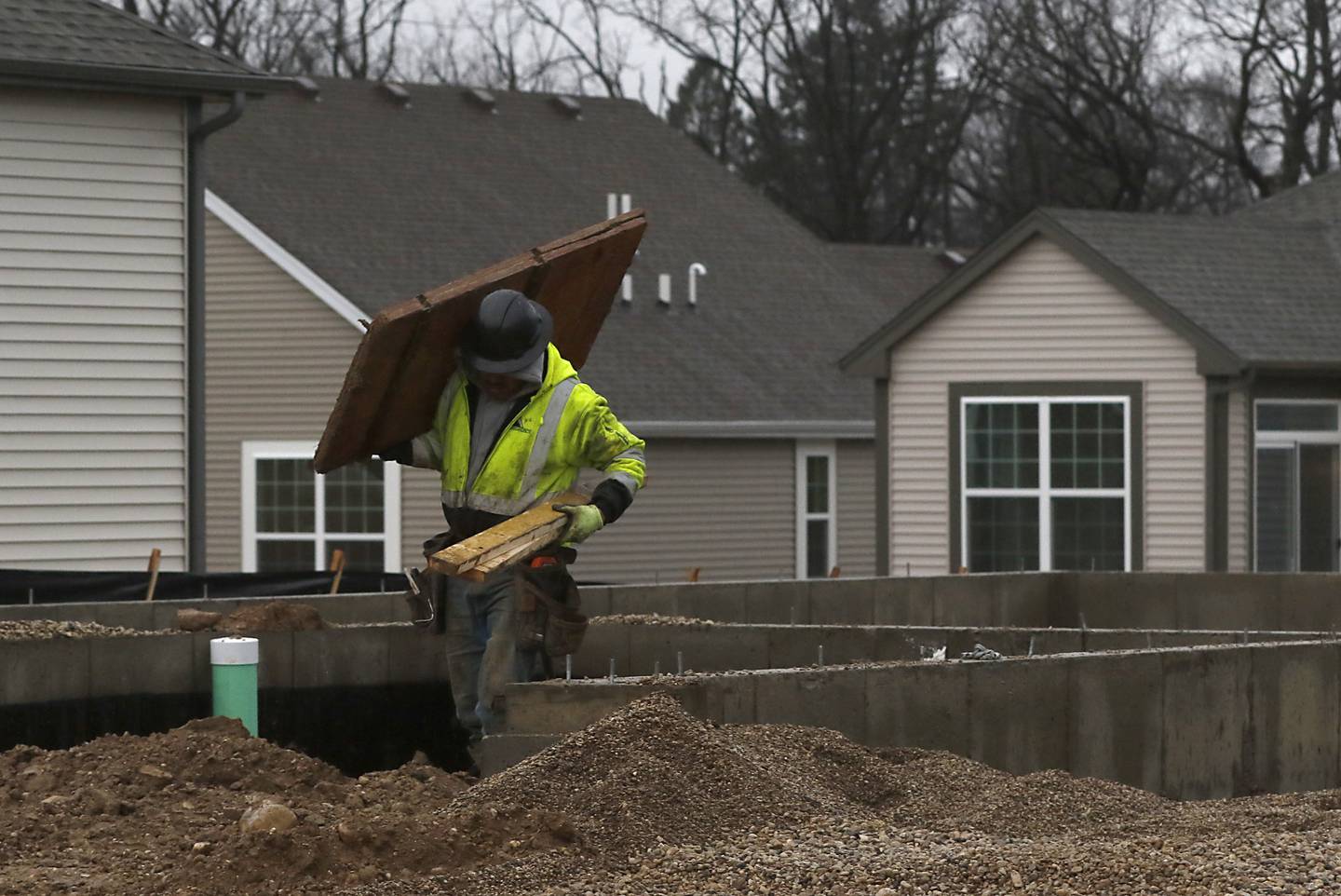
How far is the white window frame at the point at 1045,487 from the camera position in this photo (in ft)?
75.1

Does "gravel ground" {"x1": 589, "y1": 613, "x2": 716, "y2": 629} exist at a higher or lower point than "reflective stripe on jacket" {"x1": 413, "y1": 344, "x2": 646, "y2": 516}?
lower

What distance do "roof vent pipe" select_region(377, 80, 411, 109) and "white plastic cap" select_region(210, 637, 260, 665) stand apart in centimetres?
2145

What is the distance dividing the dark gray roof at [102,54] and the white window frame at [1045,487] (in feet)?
27.5

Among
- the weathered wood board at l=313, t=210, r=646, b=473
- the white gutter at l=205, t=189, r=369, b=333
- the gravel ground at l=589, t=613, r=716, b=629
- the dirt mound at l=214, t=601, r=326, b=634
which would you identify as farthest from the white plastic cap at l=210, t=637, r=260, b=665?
the white gutter at l=205, t=189, r=369, b=333

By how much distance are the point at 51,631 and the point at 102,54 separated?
7282mm

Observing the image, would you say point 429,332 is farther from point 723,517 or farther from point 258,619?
point 723,517

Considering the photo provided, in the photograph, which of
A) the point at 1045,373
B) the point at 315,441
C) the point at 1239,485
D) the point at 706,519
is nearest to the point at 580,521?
the point at 1239,485

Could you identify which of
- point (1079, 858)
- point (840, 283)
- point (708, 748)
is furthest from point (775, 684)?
point (840, 283)

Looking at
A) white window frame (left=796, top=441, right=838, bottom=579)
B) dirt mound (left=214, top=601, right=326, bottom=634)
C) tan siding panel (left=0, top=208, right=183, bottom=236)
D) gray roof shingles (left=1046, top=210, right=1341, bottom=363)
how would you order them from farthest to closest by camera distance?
white window frame (left=796, top=441, right=838, bottom=579), gray roof shingles (left=1046, top=210, right=1341, bottom=363), tan siding panel (left=0, top=208, right=183, bottom=236), dirt mound (left=214, top=601, right=326, bottom=634)

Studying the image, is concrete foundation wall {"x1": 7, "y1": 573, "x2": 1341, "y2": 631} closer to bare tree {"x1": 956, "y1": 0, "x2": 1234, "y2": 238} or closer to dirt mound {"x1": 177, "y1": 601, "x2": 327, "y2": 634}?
dirt mound {"x1": 177, "y1": 601, "x2": 327, "y2": 634}

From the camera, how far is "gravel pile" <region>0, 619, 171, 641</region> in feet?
35.4

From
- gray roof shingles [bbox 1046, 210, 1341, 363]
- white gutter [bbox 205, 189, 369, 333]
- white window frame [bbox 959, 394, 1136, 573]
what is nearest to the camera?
gray roof shingles [bbox 1046, 210, 1341, 363]

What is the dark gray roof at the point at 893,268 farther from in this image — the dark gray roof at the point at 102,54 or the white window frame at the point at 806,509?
the dark gray roof at the point at 102,54

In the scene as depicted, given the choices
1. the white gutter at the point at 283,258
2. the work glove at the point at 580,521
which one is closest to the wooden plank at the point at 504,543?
the work glove at the point at 580,521
